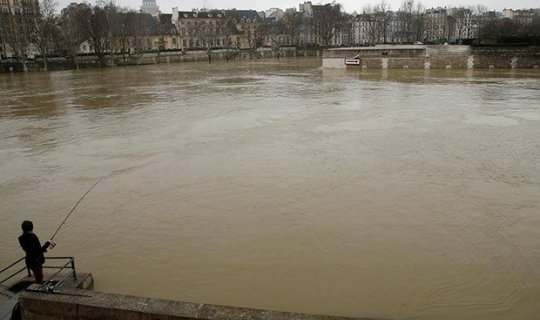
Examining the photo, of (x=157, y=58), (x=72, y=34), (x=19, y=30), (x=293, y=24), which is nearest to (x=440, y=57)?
(x=157, y=58)

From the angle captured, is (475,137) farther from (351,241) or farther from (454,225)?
(351,241)

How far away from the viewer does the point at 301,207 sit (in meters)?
9.55

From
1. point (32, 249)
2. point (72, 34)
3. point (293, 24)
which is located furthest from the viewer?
point (293, 24)

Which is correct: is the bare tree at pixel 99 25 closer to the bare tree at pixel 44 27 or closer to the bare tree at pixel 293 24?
the bare tree at pixel 44 27

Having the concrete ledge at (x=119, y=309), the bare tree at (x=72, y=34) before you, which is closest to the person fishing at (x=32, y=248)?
the concrete ledge at (x=119, y=309)

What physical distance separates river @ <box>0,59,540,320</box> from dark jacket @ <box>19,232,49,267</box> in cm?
108

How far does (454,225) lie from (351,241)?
2110 millimetres

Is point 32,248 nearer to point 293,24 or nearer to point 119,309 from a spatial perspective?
point 119,309

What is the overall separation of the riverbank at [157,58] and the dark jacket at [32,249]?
6521 cm

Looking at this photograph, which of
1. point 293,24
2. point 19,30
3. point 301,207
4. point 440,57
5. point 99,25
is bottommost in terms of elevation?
point 301,207

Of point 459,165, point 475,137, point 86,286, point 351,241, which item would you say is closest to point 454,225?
point 351,241

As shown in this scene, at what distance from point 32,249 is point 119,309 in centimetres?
182

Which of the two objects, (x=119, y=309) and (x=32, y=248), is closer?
(x=119, y=309)

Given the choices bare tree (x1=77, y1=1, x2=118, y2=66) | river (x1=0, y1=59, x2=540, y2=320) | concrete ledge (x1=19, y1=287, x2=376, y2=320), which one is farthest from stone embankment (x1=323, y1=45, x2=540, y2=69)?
concrete ledge (x1=19, y1=287, x2=376, y2=320)
